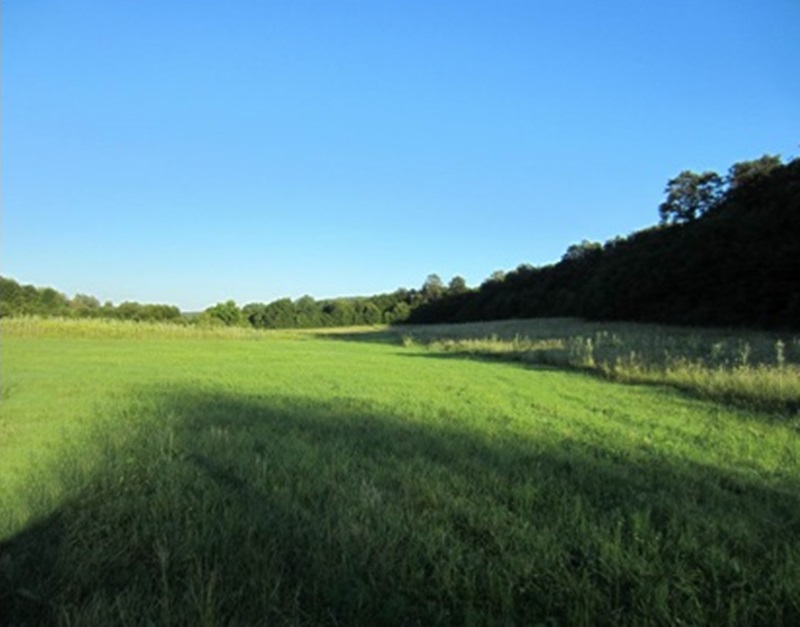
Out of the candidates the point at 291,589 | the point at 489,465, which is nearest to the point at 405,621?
the point at 291,589

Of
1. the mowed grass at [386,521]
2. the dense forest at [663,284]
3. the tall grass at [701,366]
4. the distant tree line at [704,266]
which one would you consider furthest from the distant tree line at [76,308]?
the mowed grass at [386,521]

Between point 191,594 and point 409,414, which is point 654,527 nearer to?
point 191,594

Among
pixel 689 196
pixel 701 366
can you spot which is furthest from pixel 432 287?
pixel 701 366

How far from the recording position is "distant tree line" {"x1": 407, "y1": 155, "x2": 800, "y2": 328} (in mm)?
46000

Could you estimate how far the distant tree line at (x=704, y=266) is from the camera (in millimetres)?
46000

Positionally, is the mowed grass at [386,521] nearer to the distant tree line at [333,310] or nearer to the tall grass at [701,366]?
the tall grass at [701,366]

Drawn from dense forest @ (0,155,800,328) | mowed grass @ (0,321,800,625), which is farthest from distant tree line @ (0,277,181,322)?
mowed grass @ (0,321,800,625)

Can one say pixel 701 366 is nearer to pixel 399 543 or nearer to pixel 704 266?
pixel 399 543

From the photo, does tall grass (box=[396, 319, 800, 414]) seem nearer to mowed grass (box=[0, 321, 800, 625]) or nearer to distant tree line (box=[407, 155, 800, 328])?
mowed grass (box=[0, 321, 800, 625])

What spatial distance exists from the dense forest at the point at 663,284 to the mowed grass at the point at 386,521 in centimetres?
2748

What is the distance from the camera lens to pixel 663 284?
6178 cm

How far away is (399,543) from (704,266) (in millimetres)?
59596

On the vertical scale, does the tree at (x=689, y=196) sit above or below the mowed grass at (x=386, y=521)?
above

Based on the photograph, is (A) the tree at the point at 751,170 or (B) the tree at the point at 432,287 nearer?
(A) the tree at the point at 751,170
